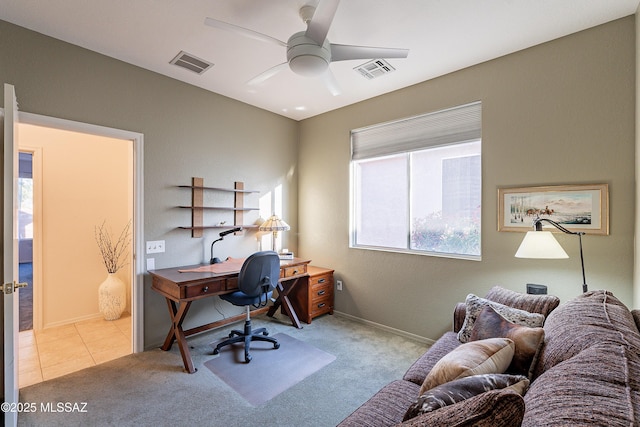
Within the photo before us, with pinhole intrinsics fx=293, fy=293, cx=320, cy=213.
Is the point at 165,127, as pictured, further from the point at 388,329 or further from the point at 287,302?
the point at 388,329

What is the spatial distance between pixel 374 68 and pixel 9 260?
10.1 feet

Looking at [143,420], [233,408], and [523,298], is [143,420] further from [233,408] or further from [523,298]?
[523,298]

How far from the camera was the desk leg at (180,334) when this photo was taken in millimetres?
2561

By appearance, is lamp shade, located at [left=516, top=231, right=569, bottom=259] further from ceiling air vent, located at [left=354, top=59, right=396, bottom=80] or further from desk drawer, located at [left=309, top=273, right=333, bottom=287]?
desk drawer, located at [left=309, top=273, right=333, bottom=287]

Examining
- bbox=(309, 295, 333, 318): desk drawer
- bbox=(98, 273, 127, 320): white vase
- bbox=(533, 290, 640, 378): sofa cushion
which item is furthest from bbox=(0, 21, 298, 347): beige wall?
bbox=(533, 290, 640, 378): sofa cushion

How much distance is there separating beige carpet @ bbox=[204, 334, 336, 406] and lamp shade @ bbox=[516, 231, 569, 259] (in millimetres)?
1883

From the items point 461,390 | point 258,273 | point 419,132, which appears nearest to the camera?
point 461,390

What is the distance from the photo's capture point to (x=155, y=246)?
3004mm

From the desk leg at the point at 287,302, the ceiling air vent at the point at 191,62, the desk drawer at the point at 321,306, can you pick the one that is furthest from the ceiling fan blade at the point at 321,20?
the desk drawer at the point at 321,306

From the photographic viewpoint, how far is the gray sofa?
0.72m

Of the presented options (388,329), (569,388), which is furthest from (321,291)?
(569,388)

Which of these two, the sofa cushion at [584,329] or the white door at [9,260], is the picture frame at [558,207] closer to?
the sofa cushion at [584,329]

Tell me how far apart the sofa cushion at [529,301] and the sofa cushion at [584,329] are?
10.8 inches

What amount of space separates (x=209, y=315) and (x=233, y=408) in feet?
5.14
